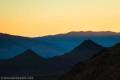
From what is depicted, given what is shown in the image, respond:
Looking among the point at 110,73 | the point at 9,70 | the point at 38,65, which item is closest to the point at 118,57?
the point at 110,73

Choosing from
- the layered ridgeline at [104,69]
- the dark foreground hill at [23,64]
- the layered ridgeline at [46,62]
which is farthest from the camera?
the layered ridgeline at [46,62]

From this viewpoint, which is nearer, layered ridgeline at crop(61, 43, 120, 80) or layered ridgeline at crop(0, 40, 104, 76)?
layered ridgeline at crop(61, 43, 120, 80)

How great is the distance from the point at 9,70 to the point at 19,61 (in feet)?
57.9

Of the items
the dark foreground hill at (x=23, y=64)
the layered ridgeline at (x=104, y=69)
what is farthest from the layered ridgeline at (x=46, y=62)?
the layered ridgeline at (x=104, y=69)

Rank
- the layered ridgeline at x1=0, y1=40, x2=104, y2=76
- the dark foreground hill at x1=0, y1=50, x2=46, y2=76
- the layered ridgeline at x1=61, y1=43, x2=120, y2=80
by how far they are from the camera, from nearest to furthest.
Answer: the layered ridgeline at x1=61, y1=43, x2=120, y2=80 < the dark foreground hill at x1=0, y1=50, x2=46, y2=76 < the layered ridgeline at x1=0, y1=40, x2=104, y2=76

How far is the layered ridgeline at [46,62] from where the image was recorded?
14275 cm

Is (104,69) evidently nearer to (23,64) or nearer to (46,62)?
(46,62)

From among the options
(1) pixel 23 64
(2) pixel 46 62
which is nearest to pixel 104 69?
(2) pixel 46 62

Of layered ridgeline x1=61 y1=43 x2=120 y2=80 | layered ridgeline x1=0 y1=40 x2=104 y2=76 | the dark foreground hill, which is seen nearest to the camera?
layered ridgeline x1=61 y1=43 x2=120 y2=80

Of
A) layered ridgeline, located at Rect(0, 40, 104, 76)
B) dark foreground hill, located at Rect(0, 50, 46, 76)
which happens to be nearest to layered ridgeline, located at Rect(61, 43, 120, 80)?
dark foreground hill, located at Rect(0, 50, 46, 76)

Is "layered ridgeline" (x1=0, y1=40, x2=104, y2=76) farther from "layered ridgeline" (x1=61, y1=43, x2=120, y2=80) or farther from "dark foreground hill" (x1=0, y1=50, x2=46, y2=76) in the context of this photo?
"layered ridgeline" (x1=61, y1=43, x2=120, y2=80)

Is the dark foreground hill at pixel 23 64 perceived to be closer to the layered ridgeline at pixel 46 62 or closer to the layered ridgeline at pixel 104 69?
the layered ridgeline at pixel 46 62

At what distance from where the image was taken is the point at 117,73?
41219 mm

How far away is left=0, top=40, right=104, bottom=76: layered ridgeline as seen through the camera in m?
143
